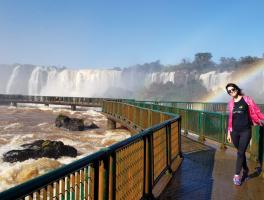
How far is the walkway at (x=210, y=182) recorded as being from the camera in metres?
6.87

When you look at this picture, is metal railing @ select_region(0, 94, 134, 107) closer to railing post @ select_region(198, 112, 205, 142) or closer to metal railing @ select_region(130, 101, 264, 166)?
metal railing @ select_region(130, 101, 264, 166)

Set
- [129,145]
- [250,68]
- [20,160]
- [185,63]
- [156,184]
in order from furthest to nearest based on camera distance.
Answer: [185,63], [250,68], [20,160], [156,184], [129,145]

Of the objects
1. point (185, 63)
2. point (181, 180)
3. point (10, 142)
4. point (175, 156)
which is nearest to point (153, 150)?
point (181, 180)

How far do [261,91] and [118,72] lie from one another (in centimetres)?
4195

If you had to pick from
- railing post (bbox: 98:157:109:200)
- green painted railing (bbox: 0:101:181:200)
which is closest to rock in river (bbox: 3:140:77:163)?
green painted railing (bbox: 0:101:181:200)

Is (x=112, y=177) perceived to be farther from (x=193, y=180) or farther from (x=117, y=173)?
(x=193, y=180)

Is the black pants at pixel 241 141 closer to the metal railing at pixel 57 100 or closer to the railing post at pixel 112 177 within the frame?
the railing post at pixel 112 177

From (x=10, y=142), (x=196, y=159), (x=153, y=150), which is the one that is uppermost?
(x=153, y=150)

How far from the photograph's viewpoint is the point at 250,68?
102 m

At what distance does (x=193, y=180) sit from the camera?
8.15 meters

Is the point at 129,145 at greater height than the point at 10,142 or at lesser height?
greater

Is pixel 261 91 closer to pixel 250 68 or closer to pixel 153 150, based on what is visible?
pixel 250 68

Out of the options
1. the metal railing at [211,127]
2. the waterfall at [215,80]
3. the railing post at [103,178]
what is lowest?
the metal railing at [211,127]

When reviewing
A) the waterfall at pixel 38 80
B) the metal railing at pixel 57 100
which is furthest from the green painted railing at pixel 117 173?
the waterfall at pixel 38 80
